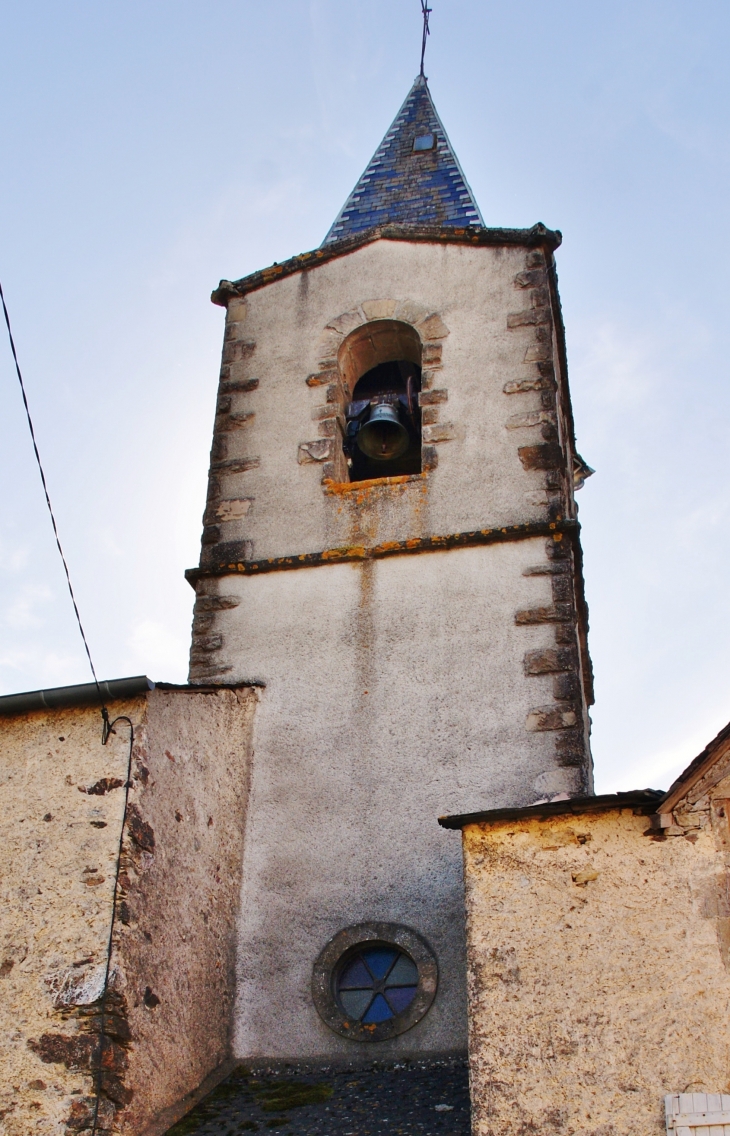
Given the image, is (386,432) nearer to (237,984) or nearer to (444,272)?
(444,272)

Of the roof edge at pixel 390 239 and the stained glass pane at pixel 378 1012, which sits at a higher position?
the roof edge at pixel 390 239

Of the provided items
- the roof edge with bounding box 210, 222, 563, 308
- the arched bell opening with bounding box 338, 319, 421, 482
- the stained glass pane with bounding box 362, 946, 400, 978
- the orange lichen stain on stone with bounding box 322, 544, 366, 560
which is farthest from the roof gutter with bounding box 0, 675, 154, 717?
the roof edge with bounding box 210, 222, 563, 308

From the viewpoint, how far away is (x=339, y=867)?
6297mm

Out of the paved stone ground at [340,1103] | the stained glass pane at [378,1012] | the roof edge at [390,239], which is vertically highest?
the roof edge at [390,239]

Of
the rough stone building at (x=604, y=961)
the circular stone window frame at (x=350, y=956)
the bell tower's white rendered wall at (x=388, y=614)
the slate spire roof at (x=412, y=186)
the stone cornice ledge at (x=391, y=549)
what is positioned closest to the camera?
the rough stone building at (x=604, y=961)

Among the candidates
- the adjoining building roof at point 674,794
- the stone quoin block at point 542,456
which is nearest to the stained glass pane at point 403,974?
the adjoining building roof at point 674,794

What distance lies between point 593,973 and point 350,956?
1941 millimetres

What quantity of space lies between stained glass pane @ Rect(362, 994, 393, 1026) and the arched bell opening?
3.78 metres

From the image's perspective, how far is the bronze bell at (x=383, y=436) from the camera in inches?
328

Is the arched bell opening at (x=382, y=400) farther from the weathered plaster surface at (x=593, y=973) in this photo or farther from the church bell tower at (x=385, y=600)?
the weathered plaster surface at (x=593, y=973)

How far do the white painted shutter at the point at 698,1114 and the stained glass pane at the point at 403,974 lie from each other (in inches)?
78.7

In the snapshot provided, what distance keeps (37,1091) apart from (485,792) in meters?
2.78

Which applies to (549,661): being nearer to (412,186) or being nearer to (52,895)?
(52,895)

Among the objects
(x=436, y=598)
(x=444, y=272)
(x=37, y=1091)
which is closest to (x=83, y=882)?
(x=37, y=1091)
